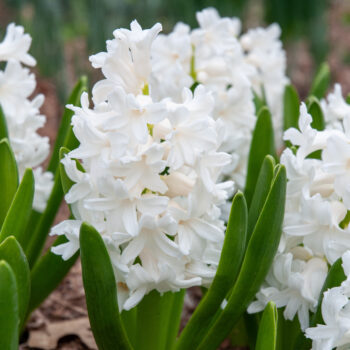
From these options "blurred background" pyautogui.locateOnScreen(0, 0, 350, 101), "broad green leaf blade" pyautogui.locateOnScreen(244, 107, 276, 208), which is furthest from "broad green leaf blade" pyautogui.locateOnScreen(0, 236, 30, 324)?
"blurred background" pyautogui.locateOnScreen(0, 0, 350, 101)

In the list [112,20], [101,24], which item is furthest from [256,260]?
[112,20]

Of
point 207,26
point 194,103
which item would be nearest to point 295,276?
point 194,103

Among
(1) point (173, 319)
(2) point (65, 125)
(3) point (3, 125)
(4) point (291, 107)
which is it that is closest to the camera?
(1) point (173, 319)

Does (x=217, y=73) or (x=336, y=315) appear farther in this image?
(x=217, y=73)

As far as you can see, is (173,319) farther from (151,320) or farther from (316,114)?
(316,114)

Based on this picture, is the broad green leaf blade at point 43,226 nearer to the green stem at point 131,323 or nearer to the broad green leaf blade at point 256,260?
the green stem at point 131,323

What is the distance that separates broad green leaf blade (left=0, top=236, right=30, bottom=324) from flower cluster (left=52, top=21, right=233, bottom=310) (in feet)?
0.25

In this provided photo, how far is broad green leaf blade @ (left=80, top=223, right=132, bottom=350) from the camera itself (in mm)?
1102

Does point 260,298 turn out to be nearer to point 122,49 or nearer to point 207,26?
point 122,49

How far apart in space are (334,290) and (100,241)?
0.41 m

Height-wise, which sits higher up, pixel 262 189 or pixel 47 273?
pixel 262 189

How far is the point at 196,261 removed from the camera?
122cm

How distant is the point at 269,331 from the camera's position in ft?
3.71

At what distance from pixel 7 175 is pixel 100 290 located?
0.43 m
